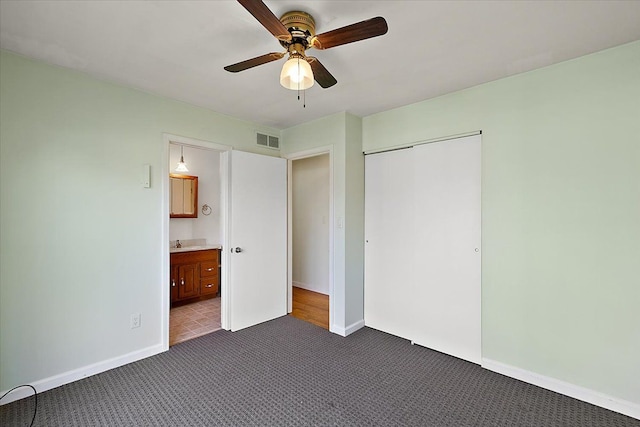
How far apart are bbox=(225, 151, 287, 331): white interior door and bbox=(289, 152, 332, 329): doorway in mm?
898

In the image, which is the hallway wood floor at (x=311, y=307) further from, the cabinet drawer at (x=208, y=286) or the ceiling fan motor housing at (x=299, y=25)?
the ceiling fan motor housing at (x=299, y=25)

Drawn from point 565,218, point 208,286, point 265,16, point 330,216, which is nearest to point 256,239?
point 330,216

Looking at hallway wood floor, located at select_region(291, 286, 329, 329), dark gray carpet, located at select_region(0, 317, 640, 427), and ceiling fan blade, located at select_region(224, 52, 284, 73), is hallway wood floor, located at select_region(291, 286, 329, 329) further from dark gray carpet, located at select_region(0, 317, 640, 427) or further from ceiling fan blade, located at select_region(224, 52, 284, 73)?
ceiling fan blade, located at select_region(224, 52, 284, 73)

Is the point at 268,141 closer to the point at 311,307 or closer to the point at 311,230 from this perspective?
the point at 311,230

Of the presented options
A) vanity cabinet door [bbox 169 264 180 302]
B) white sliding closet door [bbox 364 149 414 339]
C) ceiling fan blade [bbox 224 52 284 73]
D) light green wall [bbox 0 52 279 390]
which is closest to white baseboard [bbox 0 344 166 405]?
light green wall [bbox 0 52 279 390]

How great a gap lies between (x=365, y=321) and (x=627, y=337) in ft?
7.18

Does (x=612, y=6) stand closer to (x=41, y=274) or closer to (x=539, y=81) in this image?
(x=539, y=81)

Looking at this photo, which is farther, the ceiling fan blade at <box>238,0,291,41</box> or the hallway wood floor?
the hallway wood floor

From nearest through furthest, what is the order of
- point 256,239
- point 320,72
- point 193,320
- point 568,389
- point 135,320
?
point 320,72
point 568,389
point 135,320
point 256,239
point 193,320

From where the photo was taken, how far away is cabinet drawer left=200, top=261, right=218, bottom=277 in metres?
4.34

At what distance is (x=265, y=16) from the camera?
1.34 m

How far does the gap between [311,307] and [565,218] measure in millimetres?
3073

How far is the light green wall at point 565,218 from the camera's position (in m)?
1.96

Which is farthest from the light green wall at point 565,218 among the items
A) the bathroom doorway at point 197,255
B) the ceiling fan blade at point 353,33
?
the bathroom doorway at point 197,255
